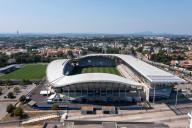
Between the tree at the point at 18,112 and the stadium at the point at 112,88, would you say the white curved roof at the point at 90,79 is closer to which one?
the stadium at the point at 112,88

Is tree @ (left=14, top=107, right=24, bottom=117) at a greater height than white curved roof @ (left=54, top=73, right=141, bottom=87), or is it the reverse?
white curved roof @ (left=54, top=73, right=141, bottom=87)

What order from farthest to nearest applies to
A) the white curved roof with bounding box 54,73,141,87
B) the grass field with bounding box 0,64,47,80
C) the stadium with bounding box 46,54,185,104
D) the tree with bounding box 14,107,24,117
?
the grass field with bounding box 0,64,47,80
the stadium with bounding box 46,54,185,104
the white curved roof with bounding box 54,73,141,87
the tree with bounding box 14,107,24,117

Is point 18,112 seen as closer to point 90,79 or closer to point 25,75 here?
point 90,79

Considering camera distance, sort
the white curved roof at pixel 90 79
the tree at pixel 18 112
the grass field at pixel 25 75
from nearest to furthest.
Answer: the tree at pixel 18 112
the white curved roof at pixel 90 79
the grass field at pixel 25 75

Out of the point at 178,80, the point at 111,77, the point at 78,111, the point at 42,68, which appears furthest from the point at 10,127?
the point at 42,68

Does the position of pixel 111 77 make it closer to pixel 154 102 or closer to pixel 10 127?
pixel 154 102

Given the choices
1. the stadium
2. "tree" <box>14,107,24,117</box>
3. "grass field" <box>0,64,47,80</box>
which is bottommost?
"grass field" <box>0,64,47,80</box>

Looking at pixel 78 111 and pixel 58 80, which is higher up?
pixel 58 80

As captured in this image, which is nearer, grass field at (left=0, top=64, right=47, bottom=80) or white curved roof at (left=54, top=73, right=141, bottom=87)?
white curved roof at (left=54, top=73, right=141, bottom=87)

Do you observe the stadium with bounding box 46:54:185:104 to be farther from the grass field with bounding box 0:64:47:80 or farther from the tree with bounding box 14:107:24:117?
the grass field with bounding box 0:64:47:80

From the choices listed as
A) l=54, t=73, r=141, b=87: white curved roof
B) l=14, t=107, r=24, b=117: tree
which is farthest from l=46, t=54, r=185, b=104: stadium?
l=14, t=107, r=24, b=117: tree

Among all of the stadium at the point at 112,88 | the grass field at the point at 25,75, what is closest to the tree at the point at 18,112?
the stadium at the point at 112,88
